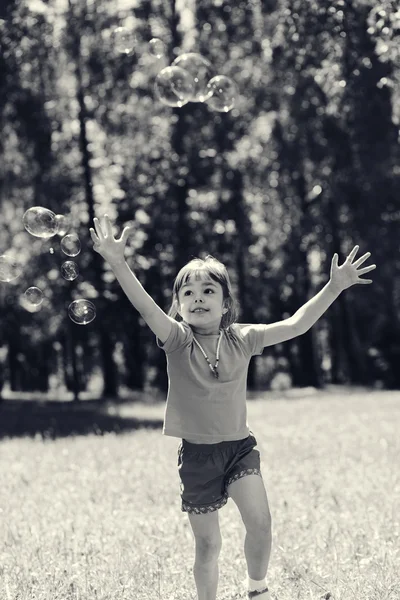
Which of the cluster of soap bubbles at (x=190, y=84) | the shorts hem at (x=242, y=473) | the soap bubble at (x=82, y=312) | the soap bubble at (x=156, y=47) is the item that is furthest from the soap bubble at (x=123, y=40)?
the shorts hem at (x=242, y=473)

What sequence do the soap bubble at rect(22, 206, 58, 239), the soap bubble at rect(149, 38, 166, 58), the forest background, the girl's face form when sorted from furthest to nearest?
the forest background → the soap bubble at rect(149, 38, 166, 58) → the soap bubble at rect(22, 206, 58, 239) → the girl's face

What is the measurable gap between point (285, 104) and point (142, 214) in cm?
579

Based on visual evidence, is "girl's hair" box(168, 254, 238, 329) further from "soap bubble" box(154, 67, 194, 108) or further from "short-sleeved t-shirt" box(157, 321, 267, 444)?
"soap bubble" box(154, 67, 194, 108)

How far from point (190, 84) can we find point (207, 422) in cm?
486

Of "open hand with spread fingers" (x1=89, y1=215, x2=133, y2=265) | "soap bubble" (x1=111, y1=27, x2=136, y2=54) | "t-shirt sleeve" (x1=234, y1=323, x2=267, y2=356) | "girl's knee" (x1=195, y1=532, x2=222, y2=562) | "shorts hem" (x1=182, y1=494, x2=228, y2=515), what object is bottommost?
"girl's knee" (x1=195, y1=532, x2=222, y2=562)

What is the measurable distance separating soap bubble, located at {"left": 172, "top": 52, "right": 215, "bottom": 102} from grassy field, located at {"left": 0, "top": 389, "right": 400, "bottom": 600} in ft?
13.2

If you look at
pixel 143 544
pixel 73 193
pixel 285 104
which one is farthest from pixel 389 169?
pixel 143 544

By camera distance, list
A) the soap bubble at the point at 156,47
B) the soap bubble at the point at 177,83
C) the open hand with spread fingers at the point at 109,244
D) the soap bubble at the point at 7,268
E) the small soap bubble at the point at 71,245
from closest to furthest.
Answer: the open hand with spread fingers at the point at 109,244
the small soap bubble at the point at 71,245
the soap bubble at the point at 7,268
the soap bubble at the point at 177,83
the soap bubble at the point at 156,47

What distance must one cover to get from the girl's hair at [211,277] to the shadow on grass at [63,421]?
9503 millimetres

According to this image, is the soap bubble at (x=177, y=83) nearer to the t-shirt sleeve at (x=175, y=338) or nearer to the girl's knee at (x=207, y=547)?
the t-shirt sleeve at (x=175, y=338)

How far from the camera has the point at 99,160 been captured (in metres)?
27.2

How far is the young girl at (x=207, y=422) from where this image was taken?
418 cm

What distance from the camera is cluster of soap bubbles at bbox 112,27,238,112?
8195 millimetres

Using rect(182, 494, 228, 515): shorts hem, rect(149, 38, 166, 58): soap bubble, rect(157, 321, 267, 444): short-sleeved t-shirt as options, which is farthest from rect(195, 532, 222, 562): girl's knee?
rect(149, 38, 166, 58): soap bubble
